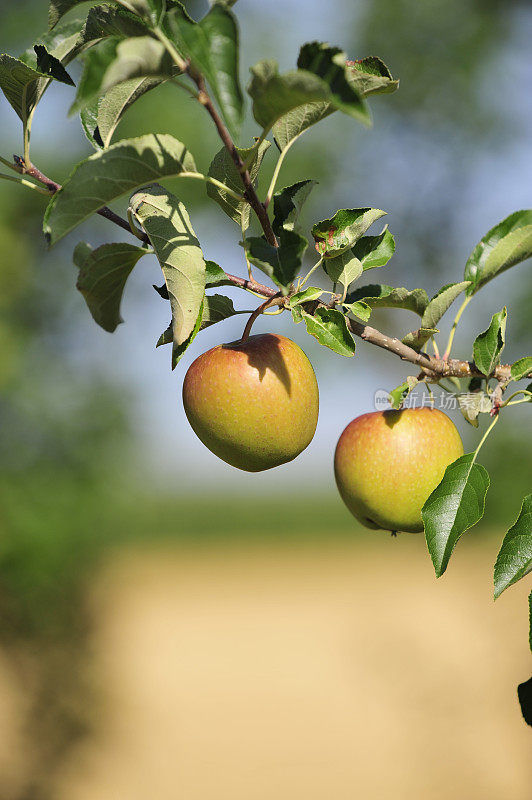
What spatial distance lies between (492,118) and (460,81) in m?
0.54

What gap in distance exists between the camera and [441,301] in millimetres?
942

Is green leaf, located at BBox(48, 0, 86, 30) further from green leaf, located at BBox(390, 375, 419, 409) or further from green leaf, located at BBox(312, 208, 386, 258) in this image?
green leaf, located at BBox(390, 375, 419, 409)

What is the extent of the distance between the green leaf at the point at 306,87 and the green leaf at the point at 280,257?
0.36 feet

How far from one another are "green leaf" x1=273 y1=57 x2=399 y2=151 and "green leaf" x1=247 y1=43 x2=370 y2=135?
0.30 ft

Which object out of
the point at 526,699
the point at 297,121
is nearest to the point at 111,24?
the point at 297,121

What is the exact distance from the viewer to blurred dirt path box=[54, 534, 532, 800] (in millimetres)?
6008

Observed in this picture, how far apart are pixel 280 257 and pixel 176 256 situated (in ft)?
0.41

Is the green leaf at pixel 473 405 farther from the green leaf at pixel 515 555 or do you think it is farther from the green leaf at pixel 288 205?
the green leaf at pixel 288 205

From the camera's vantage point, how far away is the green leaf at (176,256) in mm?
777

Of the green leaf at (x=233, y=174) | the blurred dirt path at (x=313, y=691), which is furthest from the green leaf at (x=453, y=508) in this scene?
the blurred dirt path at (x=313, y=691)

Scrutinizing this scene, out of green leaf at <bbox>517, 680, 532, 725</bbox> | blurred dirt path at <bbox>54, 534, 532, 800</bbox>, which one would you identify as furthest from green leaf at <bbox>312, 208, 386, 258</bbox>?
blurred dirt path at <bbox>54, 534, 532, 800</bbox>

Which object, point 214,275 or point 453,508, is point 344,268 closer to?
point 214,275

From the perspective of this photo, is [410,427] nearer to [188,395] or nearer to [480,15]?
[188,395]

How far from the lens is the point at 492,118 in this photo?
26.3ft
